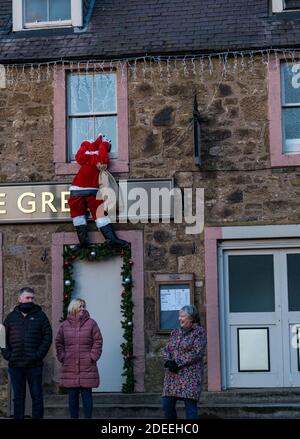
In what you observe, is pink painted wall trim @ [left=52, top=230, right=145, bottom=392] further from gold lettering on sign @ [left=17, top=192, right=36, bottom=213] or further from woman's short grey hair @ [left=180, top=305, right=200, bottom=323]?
woman's short grey hair @ [left=180, top=305, right=200, bottom=323]

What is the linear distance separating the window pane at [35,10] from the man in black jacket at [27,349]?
16.9ft

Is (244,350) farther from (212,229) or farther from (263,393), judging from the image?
(212,229)

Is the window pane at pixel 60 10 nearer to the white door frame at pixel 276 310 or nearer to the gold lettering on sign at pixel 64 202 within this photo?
the gold lettering on sign at pixel 64 202

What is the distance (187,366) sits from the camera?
11.4m

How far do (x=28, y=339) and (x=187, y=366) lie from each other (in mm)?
2109

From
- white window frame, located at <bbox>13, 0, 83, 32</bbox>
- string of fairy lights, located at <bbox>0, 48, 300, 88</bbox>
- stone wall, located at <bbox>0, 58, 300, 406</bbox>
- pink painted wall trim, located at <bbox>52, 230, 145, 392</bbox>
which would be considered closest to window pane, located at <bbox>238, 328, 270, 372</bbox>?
stone wall, located at <bbox>0, 58, 300, 406</bbox>

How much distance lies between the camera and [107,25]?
51.2 ft

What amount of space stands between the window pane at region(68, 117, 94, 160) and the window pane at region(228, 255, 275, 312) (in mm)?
2782

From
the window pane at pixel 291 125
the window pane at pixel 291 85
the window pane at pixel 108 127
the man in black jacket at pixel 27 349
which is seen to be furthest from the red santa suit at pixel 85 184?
the window pane at pixel 291 85

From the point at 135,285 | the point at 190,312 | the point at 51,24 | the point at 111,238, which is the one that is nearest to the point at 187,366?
the point at 190,312
